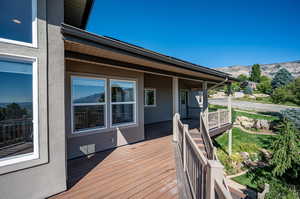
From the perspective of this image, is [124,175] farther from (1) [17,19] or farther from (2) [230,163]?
(2) [230,163]

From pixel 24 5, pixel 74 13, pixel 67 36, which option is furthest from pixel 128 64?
pixel 74 13

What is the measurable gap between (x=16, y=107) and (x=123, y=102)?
9.93 feet

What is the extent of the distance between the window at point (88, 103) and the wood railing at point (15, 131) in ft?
5.12

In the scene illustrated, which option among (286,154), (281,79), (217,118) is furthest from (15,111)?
(281,79)

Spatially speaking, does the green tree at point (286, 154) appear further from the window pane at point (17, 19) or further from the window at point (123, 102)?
the window pane at point (17, 19)

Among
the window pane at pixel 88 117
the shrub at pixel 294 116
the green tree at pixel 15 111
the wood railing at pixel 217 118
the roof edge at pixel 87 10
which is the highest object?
the roof edge at pixel 87 10

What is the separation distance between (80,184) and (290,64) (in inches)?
3578

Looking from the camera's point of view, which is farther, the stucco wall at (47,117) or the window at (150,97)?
the window at (150,97)

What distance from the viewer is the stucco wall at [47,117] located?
2135 mm

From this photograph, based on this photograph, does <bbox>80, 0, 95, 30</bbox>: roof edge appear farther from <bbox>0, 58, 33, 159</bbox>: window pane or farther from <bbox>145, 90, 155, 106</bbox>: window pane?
<bbox>145, 90, 155, 106</bbox>: window pane

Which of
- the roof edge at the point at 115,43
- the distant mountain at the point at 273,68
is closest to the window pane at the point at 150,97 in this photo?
the roof edge at the point at 115,43

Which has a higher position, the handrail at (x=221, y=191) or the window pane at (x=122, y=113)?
the window pane at (x=122, y=113)

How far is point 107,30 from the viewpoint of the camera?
48.5ft

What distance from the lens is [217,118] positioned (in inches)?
317
